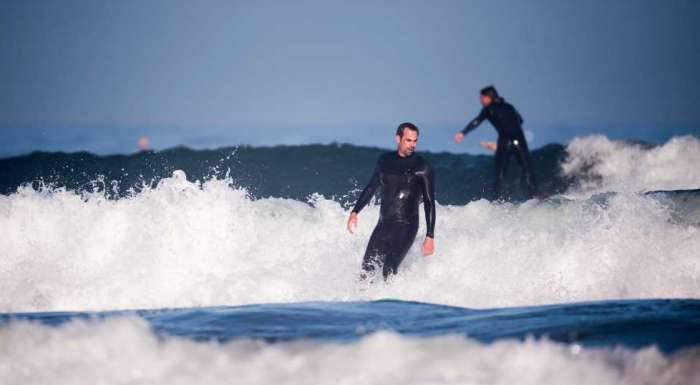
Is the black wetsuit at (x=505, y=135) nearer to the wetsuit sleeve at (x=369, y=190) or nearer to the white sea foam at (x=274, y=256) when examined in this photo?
the white sea foam at (x=274, y=256)

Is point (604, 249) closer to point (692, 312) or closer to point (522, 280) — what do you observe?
point (522, 280)

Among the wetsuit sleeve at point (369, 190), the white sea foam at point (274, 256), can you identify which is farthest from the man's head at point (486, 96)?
the wetsuit sleeve at point (369, 190)

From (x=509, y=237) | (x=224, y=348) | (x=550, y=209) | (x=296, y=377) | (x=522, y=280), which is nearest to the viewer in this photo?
(x=296, y=377)

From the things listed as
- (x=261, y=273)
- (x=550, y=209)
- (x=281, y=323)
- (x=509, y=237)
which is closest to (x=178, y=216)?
(x=261, y=273)

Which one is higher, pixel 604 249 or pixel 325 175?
pixel 325 175

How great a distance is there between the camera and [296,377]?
15.9 ft

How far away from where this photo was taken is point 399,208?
787 cm

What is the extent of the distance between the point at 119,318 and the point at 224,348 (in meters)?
1.17

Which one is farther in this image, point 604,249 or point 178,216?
point 178,216

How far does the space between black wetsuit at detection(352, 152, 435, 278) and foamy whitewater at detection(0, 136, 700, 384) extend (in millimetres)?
282

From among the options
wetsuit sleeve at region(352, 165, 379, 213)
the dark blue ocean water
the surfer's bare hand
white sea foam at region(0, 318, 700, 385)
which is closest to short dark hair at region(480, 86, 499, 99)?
the surfer's bare hand

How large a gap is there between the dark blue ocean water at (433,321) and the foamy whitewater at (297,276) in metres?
0.21

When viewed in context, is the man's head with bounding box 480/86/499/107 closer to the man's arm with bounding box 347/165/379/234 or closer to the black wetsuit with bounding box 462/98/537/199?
the black wetsuit with bounding box 462/98/537/199

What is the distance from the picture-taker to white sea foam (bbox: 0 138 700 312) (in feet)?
27.9
